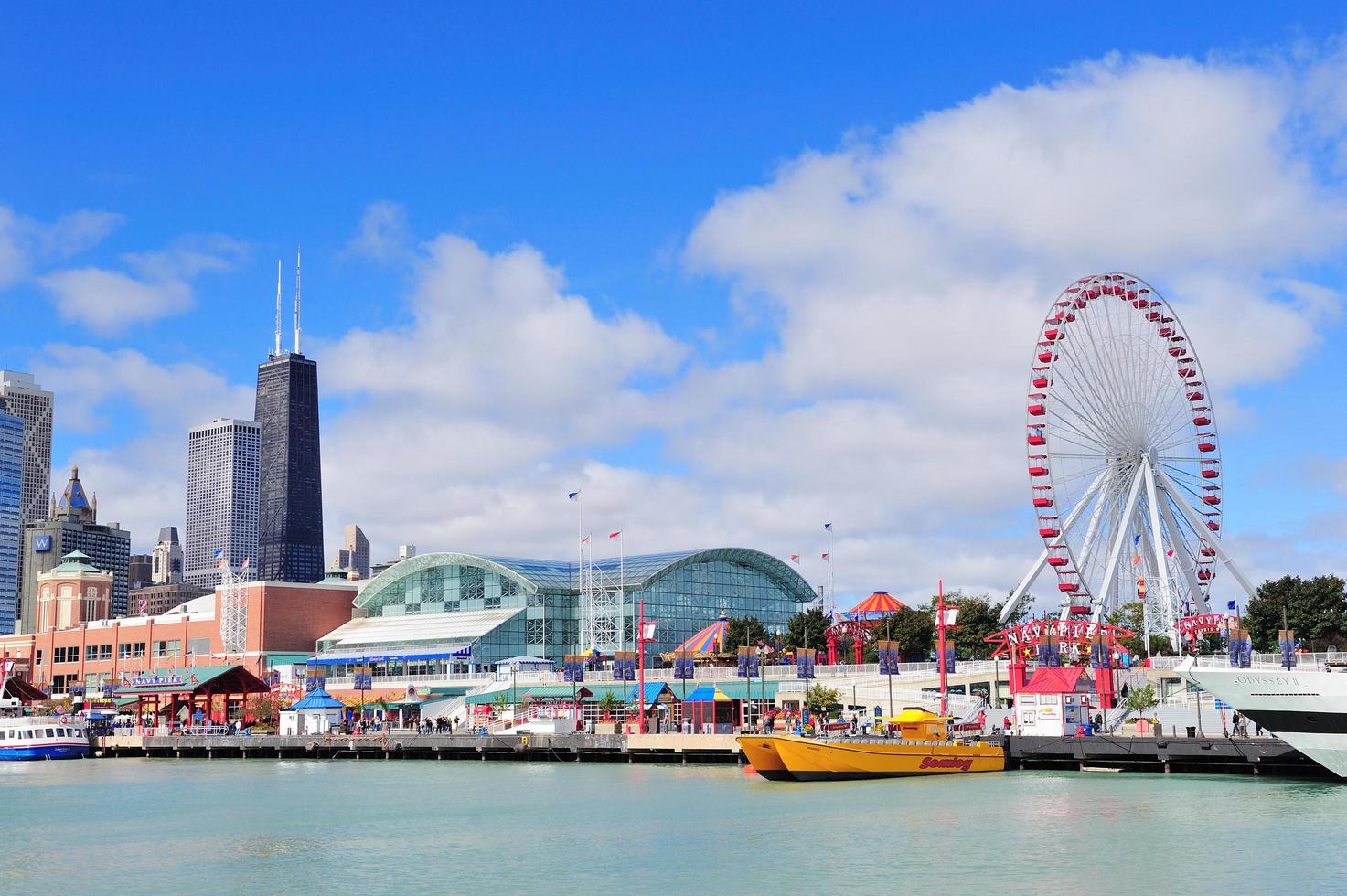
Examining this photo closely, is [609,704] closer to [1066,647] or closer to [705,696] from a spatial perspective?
[705,696]

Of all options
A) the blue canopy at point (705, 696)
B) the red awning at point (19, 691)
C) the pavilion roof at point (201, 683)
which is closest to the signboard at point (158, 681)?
the pavilion roof at point (201, 683)

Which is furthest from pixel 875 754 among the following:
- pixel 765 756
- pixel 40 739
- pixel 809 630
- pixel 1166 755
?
pixel 40 739

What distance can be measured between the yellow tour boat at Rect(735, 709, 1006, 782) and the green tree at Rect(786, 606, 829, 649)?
61.7m

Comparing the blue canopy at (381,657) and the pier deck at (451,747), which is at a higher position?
the blue canopy at (381,657)

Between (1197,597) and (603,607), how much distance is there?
2792 inches

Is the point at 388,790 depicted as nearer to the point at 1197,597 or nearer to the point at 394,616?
the point at 1197,597

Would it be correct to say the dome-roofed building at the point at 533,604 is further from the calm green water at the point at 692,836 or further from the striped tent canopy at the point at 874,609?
the calm green water at the point at 692,836

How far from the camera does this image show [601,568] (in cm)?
17725

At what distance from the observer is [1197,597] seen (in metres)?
115

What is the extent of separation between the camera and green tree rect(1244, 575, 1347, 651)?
11681 cm

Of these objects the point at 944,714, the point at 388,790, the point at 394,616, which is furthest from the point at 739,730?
the point at 394,616

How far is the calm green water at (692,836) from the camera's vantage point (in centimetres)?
4612

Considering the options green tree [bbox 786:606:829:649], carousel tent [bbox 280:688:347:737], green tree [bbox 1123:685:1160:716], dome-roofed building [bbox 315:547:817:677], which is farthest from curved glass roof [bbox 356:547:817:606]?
green tree [bbox 1123:685:1160:716]

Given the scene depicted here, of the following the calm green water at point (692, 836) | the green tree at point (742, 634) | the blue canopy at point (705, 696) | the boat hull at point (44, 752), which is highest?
the green tree at point (742, 634)
